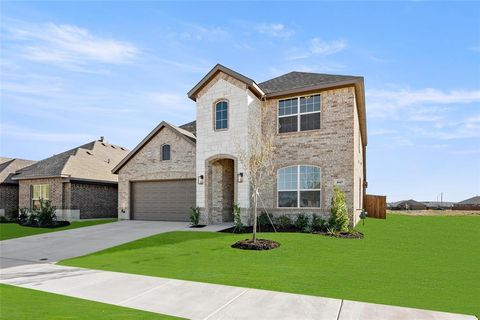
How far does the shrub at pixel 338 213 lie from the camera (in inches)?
543

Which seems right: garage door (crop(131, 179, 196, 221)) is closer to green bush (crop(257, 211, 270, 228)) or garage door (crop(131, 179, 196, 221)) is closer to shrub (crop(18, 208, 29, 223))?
green bush (crop(257, 211, 270, 228))

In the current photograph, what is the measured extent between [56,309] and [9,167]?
30027 millimetres

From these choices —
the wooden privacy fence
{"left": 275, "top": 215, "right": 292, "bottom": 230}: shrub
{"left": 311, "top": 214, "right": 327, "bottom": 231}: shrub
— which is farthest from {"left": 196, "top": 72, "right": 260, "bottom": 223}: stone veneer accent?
the wooden privacy fence

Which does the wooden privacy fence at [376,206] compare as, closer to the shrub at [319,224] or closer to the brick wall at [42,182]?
the shrub at [319,224]

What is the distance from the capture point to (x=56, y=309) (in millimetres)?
5453

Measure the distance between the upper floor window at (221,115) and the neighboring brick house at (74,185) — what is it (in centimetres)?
1302

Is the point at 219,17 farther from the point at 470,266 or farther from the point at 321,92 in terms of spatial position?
the point at 470,266

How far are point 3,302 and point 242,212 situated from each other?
36.1ft

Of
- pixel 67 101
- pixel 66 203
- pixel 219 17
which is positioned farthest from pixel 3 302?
pixel 66 203

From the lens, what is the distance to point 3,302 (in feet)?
19.5

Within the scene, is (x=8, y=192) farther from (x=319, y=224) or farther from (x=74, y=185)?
(x=319, y=224)

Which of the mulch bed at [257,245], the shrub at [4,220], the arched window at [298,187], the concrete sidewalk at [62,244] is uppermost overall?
the arched window at [298,187]

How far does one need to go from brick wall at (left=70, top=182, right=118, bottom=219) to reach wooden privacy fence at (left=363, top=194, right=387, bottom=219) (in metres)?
21.1

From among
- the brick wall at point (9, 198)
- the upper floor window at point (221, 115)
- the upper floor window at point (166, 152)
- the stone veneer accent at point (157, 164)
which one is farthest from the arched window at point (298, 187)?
the brick wall at point (9, 198)
